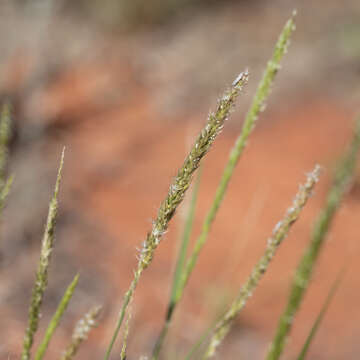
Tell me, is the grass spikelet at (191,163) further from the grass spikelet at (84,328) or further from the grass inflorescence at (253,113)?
the grass inflorescence at (253,113)

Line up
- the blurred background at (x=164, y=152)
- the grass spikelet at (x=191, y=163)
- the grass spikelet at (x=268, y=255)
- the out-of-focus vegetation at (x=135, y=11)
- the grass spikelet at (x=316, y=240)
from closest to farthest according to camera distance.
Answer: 1. the grass spikelet at (x=191, y=163)
2. the grass spikelet at (x=268, y=255)
3. the grass spikelet at (x=316, y=240)
4. the blurred background at (x=164, y=152)
5. the out-of-focus vegetation at (x=135, y=11)

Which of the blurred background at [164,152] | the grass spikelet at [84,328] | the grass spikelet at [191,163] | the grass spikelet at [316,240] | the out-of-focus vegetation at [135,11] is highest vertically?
the out-of-focus vegetation at [135,11]


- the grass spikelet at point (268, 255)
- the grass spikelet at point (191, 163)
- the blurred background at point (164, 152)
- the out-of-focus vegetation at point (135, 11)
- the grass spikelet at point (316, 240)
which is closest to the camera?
the grass spikelet at point (191, 163)

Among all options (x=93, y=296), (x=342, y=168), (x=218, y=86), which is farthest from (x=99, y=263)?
(x=218, y=86)

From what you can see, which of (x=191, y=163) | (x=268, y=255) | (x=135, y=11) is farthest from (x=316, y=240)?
(x=135, y=11)

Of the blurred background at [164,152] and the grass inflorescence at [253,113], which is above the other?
the blurred background at [164,152]

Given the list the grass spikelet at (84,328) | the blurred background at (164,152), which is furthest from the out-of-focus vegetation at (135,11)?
the grass spikelet at (84,328)

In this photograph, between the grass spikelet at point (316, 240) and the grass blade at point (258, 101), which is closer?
the grass blade at point (258, 101)
